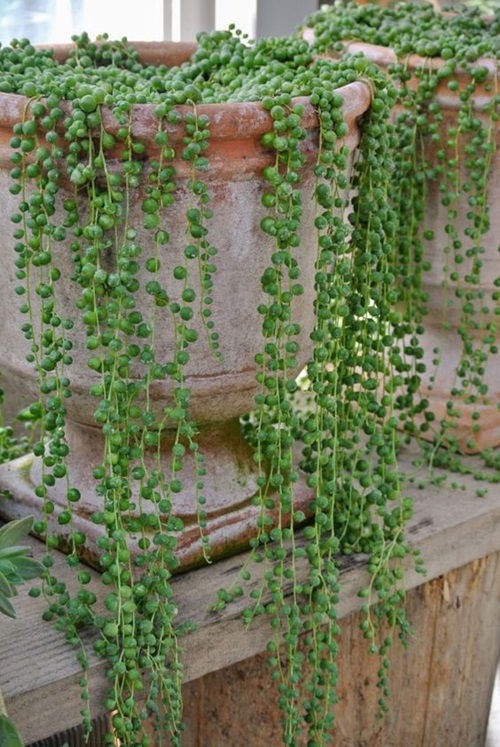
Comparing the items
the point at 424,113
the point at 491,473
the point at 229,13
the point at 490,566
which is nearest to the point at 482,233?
the point at 424,113

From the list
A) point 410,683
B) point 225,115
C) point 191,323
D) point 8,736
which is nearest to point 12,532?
point 8,736

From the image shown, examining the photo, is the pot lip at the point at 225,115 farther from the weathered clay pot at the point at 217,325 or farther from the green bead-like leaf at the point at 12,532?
the green bead-like leaf at the point at 12,532

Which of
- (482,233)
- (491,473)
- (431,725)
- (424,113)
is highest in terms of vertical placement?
(424,113)

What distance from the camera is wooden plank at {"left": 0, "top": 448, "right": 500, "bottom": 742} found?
3.75ft

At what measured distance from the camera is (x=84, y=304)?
1.08 m

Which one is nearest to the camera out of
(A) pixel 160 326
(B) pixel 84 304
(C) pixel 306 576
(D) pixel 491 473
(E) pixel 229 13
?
(B) pixel 84 304

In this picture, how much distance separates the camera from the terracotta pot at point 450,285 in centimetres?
147

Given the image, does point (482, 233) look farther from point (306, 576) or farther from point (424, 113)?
point (306, 576)

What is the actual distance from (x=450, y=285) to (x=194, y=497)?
527 millimetres

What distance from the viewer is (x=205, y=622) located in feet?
4.04

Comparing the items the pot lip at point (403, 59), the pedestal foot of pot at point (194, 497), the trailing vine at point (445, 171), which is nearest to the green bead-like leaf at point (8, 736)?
the pedestal foot of pot at point (194, 497)

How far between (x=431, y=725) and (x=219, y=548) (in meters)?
0.49

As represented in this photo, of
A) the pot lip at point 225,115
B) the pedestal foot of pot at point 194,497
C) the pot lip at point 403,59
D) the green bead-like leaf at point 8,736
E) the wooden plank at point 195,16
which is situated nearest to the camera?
the green bead-like leaf at point 8,736

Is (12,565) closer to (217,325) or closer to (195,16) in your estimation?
(217,325)
